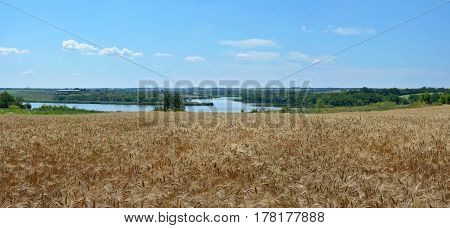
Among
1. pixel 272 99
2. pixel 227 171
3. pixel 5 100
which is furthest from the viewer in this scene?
pixel 5 100

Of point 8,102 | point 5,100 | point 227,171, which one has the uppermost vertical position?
point 227,171

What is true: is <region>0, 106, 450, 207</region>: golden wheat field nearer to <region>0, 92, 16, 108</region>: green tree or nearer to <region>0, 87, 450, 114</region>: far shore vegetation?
<region>0, 87, 450, 114</region>: far shore vegetation

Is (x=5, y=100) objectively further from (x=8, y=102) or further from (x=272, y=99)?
(x=272, y=99)

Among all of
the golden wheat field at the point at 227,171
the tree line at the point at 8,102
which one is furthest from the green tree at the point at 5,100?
the golden wheat field at the point at 227,171

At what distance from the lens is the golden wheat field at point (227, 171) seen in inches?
184

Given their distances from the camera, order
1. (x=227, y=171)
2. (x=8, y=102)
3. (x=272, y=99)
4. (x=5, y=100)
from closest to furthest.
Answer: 1. (x=227, y=171)
2. (x=272, y=99)
3. (x=5, y=100)
4. (x=8, y=102)

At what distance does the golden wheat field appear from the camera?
4.66 meters

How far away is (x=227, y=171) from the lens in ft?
20.4

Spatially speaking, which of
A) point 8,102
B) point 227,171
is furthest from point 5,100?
point 227,171

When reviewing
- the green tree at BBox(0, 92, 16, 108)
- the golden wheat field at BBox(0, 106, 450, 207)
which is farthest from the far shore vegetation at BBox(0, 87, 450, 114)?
the golden wheat field at BBox(0, 106, 450, 207)

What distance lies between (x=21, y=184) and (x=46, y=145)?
307 centimetres

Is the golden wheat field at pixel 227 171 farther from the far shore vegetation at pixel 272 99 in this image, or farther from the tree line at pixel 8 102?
the tree line at pixel 8 102

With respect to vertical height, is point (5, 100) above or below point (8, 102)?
above
